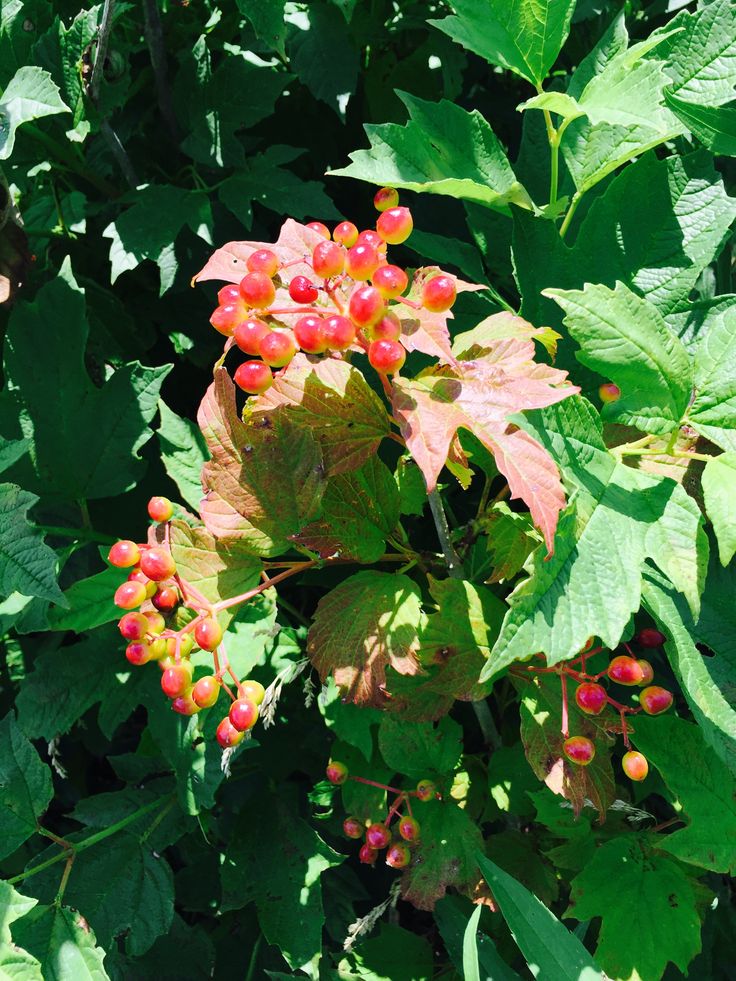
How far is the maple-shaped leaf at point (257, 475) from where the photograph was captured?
1.06 m

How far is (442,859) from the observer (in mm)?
1312

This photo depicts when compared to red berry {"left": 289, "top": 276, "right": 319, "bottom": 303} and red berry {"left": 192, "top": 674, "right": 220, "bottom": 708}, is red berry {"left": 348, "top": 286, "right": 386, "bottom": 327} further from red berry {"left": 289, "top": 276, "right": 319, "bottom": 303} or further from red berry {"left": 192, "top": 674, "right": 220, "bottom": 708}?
red berry {"left": 192, "top": 674, "right": 220, "bottom": 708}

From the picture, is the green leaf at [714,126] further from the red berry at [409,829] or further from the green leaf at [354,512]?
the red berry at [409,829]

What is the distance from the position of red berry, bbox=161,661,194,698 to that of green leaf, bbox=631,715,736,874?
629 millimetres

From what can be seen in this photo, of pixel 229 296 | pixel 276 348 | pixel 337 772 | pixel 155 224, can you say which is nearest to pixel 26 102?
pixel 155 224

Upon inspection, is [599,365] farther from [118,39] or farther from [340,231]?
[118,39]

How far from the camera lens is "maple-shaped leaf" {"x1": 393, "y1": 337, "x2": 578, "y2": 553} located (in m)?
0.89

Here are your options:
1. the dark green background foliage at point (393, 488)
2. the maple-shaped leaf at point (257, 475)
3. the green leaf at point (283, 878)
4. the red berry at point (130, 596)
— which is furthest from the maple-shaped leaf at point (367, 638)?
the green leaf at point (283, 878)

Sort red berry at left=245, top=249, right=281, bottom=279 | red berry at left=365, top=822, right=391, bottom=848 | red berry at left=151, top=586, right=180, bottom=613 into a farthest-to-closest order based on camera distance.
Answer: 1. red berry at left=365, top=822, right=391, bottom=848
2. red berry at left=151, top=586, right=180, bottom=613
3. red berry at left=245, top=249, right=281, bottom=279

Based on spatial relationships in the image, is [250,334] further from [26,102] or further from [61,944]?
[61,944]

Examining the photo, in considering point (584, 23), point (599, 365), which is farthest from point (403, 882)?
point (584, 23)

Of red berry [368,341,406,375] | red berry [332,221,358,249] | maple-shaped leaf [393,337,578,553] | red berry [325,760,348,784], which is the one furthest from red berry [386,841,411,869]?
red berry [332,221,358,249]

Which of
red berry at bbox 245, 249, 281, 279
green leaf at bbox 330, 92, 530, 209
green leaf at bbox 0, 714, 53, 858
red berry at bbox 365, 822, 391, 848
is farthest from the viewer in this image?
green leaf at bbox 0, 714, 53, 858

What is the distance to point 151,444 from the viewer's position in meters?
1.86
